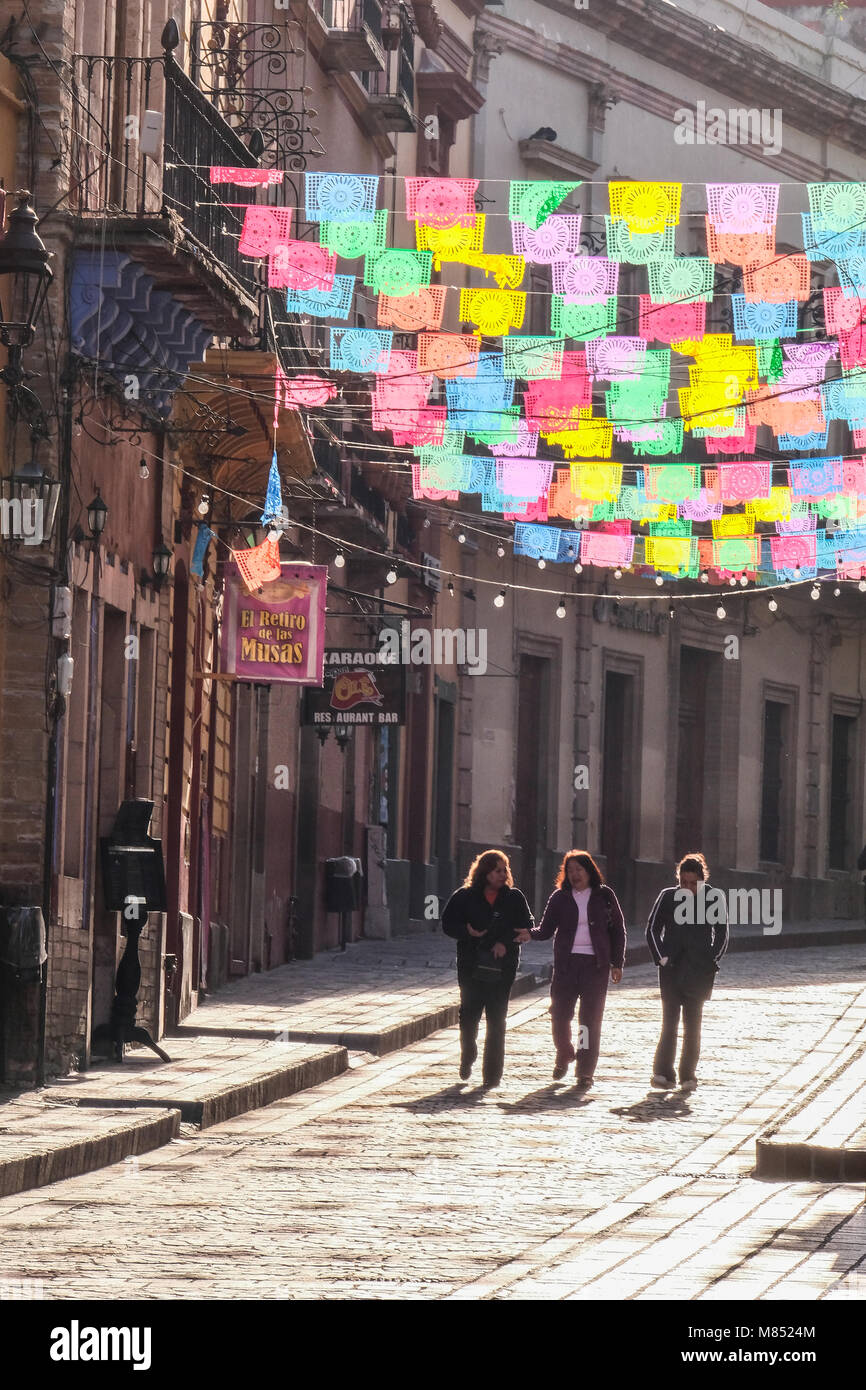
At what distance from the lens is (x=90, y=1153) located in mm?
12148

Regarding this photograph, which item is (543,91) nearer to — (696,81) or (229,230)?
(696,81)

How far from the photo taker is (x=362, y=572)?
1080 inches

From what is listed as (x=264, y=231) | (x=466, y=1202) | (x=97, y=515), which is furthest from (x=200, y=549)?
(x=466, y=1202)

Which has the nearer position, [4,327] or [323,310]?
[4,327]

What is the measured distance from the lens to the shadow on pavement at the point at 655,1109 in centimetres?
1470

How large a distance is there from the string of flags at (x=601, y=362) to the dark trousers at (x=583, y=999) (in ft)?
15.2

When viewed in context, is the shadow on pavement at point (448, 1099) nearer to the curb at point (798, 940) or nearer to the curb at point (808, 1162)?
the curb at point (808, 1162)

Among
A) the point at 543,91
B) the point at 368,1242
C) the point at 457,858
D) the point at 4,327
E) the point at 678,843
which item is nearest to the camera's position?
the point at 368,1242

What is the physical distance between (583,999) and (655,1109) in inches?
59.1

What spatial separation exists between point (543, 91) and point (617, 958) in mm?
19250

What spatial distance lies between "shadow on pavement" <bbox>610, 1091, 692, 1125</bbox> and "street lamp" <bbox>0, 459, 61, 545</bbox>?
4.69m

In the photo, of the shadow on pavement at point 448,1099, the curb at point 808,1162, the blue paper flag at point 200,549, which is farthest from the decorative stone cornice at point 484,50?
the curb at point 808,1162

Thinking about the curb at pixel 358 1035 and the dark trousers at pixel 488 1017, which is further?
the curb at pixel 358 1035
